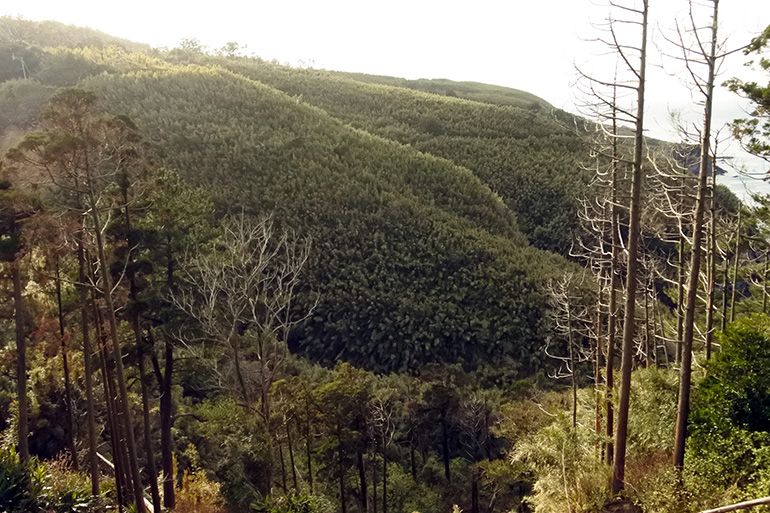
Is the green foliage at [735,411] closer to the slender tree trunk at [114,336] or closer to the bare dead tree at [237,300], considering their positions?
the bare dead tree at [237,300]

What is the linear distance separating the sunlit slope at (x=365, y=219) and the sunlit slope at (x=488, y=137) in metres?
6.50

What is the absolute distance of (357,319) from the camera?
86.3 feet

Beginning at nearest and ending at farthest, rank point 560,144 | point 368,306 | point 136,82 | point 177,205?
point 177,205
point 368,306
point 136,82
point 560,144

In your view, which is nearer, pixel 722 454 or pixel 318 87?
pixel 722 454

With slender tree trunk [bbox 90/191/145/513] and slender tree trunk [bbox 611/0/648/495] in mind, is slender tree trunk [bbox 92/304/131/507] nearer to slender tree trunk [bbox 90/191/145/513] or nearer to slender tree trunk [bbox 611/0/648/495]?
slender tree trunk [bbox 90/191/145/513]

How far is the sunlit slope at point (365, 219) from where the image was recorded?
1013 inches

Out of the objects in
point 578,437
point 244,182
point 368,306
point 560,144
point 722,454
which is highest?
point 560,144

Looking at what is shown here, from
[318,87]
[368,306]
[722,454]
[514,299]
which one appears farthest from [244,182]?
[318,87]

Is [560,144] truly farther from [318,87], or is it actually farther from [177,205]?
[177,205]

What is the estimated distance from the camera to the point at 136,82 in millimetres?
44750

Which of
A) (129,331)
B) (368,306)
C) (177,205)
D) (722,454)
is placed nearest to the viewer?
(722,454)

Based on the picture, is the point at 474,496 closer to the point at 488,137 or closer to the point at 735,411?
the point at 735,411

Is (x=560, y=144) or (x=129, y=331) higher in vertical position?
(x=560, y=144)

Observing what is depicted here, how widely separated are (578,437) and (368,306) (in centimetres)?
1796
